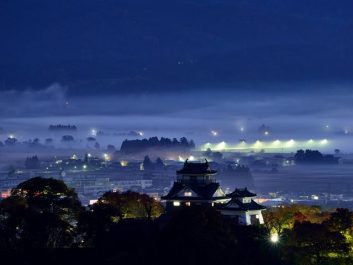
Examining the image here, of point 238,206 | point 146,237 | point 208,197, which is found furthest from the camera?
point 208,197

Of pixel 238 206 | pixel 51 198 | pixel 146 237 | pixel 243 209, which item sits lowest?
pixel 146 237

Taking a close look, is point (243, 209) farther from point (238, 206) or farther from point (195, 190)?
point (195, 190)

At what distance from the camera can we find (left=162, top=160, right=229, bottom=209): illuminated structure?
35594 millimetres

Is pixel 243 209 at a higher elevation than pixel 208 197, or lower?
lower

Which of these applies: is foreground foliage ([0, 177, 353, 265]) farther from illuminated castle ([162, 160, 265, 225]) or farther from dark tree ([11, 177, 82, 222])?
illuminated castle ([162, 160, 265, 225])

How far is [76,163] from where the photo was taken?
133625 mm

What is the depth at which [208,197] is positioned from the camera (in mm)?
35469

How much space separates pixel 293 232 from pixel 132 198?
995cm

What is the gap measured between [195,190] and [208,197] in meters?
0.85

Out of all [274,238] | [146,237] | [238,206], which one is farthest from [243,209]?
[146,237]

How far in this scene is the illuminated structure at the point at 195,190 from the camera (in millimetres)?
35594

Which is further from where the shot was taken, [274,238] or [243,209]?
[243,209]

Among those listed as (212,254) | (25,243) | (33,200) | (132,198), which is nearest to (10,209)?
(33,200)

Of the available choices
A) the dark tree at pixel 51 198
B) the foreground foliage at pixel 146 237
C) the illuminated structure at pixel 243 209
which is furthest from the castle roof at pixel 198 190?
the dark tree at pixel 51 198
